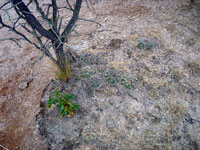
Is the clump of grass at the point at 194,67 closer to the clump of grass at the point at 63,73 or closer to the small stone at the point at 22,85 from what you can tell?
the clump of grass at the point at 63,73

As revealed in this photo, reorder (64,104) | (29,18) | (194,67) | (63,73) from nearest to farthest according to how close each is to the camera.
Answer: (29,18) → (64,104) → (63,73) → (194,67)

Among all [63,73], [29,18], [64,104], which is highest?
[29,18]

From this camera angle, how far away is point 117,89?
2.49 meters

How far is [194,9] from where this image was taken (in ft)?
12.1

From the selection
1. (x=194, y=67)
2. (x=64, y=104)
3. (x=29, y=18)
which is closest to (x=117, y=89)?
(x=64, y=104)

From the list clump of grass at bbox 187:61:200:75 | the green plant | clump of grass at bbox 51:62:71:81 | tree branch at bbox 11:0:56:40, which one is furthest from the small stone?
clump of grass at bbox 187:61:200:75

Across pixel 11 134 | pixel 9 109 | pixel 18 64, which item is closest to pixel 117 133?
pixel 11 134

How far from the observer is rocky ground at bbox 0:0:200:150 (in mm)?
2107

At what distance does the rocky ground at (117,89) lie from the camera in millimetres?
2107

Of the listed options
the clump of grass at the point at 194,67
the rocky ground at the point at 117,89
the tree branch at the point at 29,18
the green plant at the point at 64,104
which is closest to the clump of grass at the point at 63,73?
the rocky ground at the point at 117,89

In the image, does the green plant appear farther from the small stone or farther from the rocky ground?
the small stone

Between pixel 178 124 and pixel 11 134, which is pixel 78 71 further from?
pixel 178 124

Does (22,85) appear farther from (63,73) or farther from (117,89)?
(117,89)

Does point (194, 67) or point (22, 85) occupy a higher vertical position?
→ point (22, 85)
